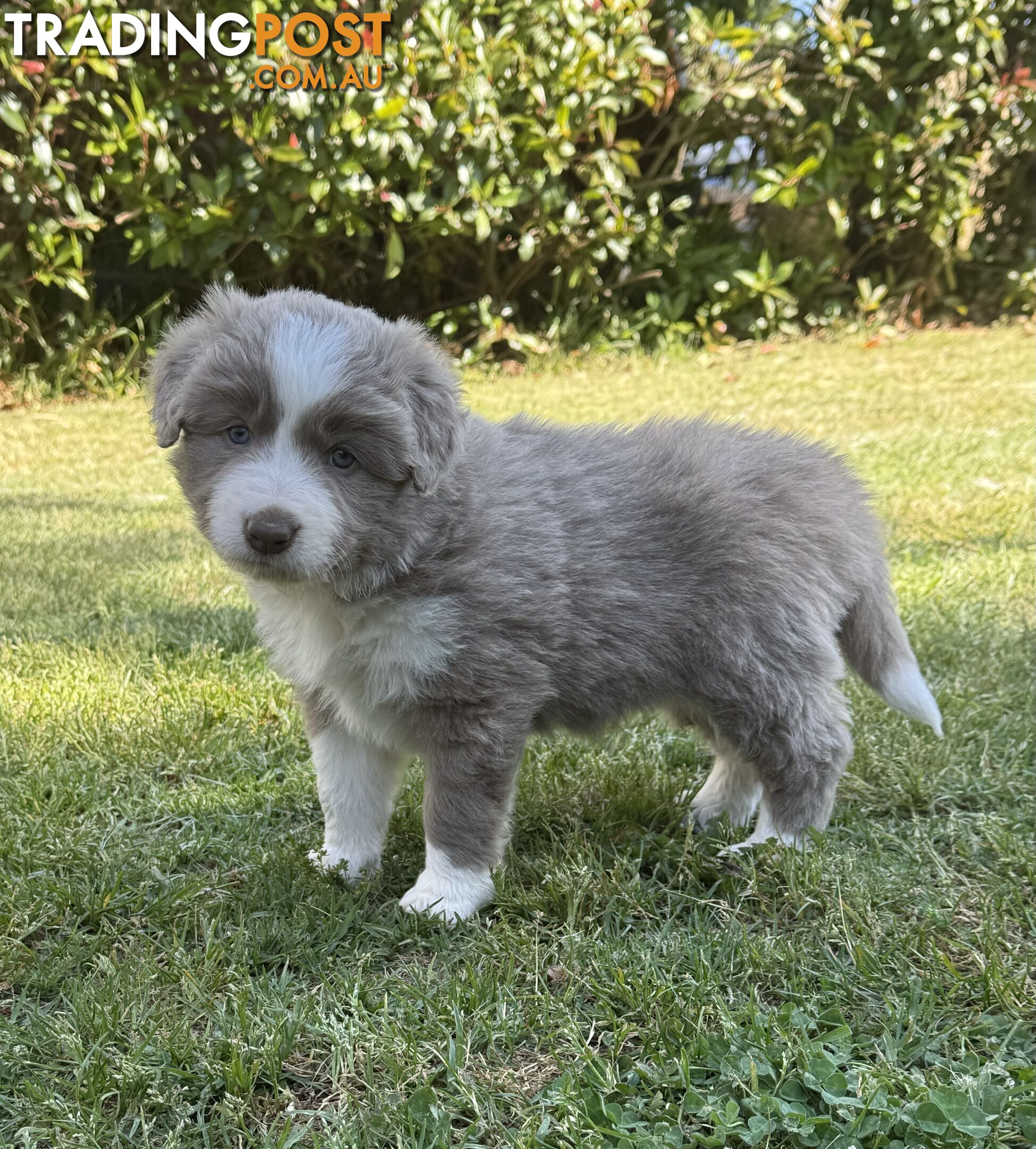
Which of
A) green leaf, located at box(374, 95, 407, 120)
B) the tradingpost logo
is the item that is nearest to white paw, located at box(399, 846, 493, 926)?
green leaf, located at box(374, 95, 407, 120)

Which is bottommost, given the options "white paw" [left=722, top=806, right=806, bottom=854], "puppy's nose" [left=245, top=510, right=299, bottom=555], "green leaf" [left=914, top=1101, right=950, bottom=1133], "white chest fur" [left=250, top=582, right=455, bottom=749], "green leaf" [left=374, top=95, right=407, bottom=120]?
"white paw" [left=722, top=806, right=806, bottom=854]

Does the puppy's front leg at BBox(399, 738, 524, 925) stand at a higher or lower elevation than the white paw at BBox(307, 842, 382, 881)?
higher

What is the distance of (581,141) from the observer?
8094 mm

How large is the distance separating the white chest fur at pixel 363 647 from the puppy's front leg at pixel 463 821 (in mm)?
170

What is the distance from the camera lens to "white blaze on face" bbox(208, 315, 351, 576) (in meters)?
2.15

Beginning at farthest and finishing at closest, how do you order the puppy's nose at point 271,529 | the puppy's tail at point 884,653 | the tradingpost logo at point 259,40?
the tradingpost logo at point 259,40 < the puppy's tail at point 884,653 < the puppy's nose at point 271,529

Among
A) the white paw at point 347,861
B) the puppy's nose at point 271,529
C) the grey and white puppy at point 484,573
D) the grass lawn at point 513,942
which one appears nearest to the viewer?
the grass lawn at point 513,942

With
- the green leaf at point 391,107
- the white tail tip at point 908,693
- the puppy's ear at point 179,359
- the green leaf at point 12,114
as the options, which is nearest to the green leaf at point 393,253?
the green leaf at point 391,107

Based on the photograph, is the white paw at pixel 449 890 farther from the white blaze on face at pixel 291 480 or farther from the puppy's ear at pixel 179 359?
the puppy's ear at pixel 179 359

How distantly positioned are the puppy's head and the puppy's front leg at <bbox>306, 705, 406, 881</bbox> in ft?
1.84

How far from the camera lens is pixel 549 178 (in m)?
7.71

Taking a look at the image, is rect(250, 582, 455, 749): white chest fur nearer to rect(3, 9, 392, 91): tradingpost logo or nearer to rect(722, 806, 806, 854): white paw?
rect(722, 806, 806, 854): white paw

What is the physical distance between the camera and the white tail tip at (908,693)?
115 inches

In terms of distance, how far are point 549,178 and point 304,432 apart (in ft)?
20.0
